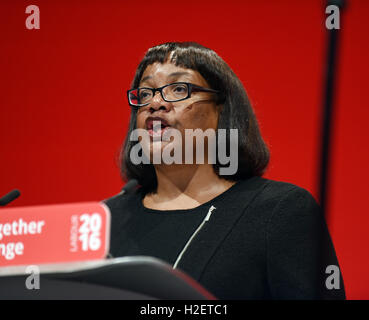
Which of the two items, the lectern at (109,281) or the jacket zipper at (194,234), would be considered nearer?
the lectern at (109,281)

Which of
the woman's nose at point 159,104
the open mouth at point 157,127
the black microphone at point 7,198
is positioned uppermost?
the woman's nose at point 159,104

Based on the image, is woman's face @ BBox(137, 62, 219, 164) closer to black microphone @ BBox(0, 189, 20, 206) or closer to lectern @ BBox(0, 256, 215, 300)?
black microphone @ BBox(0, 189, 20, 206)

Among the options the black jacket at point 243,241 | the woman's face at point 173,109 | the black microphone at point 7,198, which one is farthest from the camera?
the woman's face at point 173,109

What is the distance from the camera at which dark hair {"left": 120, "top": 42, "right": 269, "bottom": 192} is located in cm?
141

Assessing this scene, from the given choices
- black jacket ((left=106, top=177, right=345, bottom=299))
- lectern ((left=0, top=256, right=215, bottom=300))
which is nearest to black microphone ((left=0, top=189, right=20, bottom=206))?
lectern ((left=0, top=256, right=215, bottom=300))

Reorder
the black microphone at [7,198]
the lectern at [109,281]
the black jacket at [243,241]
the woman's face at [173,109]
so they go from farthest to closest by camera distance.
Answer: the woman's face at [173,109] < the black jacket at [243,241] < the black microphone at [7,198] < the lectern at [109,281]

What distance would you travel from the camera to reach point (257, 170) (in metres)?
1.43

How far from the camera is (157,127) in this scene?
1335 mm

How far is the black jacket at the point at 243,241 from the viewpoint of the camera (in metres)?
1.11

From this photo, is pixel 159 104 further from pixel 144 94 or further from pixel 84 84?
pixel 84 84

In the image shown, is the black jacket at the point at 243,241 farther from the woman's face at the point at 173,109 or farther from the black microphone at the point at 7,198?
the black microphone at the point at 7,198

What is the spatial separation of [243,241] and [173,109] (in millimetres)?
397

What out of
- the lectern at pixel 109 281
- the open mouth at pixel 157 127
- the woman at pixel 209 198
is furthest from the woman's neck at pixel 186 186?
the lectern at pixel 109 281
